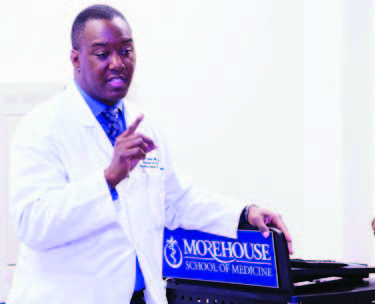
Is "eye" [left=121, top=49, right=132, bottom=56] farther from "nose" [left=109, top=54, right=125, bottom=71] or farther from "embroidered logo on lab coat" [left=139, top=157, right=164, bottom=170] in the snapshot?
"embroidered logo on lab coat" [left=139, top=157, right=164, bottom=170]

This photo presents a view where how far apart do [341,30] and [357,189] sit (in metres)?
0.84

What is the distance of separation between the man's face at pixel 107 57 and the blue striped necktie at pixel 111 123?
0.31 ft

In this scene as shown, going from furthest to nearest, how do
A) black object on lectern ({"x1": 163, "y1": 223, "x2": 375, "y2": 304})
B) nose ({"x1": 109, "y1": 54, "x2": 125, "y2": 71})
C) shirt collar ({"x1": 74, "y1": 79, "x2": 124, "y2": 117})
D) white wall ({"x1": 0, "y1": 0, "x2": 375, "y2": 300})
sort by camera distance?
1. white wall ({"x1": 0, "y1": 0, "x2": 375, "y2": 300})
2. shirt collar ({"x1": 74, "y1": 79, "x2": 124, "y2": 117})
3. nose ({"x1": 109, "y1": 54, "x2": 125, "y2": 71})
4. black object on lectern ({"x1": 163, "y1": 223, "x2": 375, "y2": 304})

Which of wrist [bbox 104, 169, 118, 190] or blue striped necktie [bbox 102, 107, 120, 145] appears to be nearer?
wrist [bbox 104, 169, 118, 190]

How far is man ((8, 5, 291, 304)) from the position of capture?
1.15 meters

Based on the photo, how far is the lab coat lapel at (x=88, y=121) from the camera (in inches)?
52.7

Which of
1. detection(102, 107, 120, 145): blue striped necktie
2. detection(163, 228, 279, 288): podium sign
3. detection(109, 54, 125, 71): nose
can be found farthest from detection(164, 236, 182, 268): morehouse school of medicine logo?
detection(109, 54, 125, 71): nose

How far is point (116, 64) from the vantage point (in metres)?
1.26

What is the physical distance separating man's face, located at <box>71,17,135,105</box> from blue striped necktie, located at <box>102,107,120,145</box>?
0.10 m

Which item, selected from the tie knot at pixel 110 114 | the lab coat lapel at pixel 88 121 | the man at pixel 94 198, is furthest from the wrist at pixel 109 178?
the tie knot at pixel 110 114

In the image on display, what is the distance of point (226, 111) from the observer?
296 cm

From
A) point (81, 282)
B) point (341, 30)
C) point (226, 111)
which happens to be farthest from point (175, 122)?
point (81, 282)

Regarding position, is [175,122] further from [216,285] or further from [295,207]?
[216,285]

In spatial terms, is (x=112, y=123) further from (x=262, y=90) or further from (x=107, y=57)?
(x=262, y=90)
